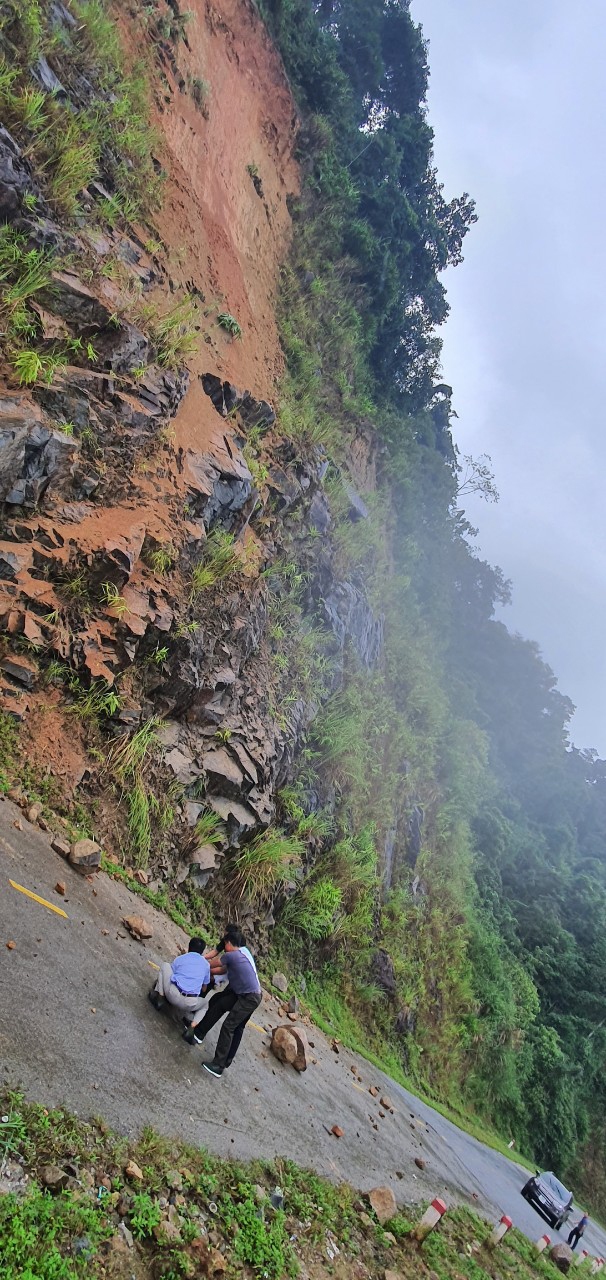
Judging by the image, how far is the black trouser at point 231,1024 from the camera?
4.97 m

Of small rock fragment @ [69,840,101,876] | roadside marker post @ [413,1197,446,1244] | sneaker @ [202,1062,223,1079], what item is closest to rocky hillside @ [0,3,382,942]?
small rock fragment @ [69,840,101,876]

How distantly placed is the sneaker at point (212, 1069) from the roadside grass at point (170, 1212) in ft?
2.27

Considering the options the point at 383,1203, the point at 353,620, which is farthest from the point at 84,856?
the point at 353,620

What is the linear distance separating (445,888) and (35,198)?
16.3 meters

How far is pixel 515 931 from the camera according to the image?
1919 cm

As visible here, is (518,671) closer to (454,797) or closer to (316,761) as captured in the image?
(454,797)

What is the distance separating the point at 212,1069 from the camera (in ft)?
16.2

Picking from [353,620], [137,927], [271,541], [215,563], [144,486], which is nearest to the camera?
[137,927]

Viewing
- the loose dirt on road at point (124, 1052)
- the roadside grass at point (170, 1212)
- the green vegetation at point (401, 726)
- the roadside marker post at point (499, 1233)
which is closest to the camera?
the roadside grass at point (170, 1212)

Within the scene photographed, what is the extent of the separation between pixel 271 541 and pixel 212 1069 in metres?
8.25

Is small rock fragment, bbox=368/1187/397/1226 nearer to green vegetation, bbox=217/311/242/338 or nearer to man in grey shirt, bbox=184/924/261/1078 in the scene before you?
man in grey shirt, bbox=184/924/261/1078

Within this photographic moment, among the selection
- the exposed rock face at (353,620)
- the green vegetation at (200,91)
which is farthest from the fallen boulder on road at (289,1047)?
the green vegetation at (200,91)

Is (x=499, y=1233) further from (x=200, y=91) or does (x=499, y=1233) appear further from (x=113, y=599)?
(x=200, y=91)

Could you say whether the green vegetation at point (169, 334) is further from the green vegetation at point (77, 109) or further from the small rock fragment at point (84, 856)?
the small rock fragment at point (84, 856)
